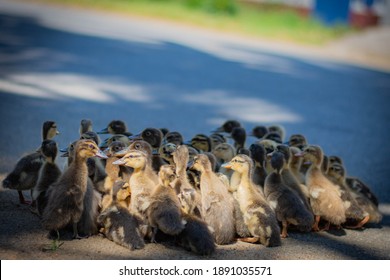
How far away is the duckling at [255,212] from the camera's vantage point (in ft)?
15.8

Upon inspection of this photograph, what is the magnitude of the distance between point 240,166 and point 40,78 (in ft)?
16.3

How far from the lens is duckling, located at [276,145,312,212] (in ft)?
17.6

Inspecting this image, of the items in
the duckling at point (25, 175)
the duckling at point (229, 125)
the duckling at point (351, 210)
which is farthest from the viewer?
the duckling at point (229, 125)

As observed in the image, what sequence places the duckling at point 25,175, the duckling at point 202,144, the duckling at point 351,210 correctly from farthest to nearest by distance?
the duckling at point 202,144, the duckling at point 351,210, the duckling at point 25,175

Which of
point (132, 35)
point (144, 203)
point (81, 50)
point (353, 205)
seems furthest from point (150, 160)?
point (132, 35)

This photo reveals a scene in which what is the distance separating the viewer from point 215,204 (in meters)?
4.80

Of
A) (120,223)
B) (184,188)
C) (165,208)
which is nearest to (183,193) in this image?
(184,188)

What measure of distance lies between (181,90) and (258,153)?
4.84 m

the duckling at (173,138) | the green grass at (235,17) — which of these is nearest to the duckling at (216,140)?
the duckling at (173,138)

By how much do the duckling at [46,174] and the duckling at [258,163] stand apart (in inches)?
64.2

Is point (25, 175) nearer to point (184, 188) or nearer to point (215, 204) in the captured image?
point (184, 188)

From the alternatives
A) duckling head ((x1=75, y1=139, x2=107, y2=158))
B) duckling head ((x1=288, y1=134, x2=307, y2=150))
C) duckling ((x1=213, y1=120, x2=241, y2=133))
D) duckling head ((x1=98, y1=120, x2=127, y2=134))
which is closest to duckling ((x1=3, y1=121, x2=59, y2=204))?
duckling head ((x1=75, y1=139, x2=107, y2=158))

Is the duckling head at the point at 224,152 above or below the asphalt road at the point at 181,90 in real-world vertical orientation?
below

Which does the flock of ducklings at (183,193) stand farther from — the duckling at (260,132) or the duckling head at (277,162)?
the duckling at (260,132)
